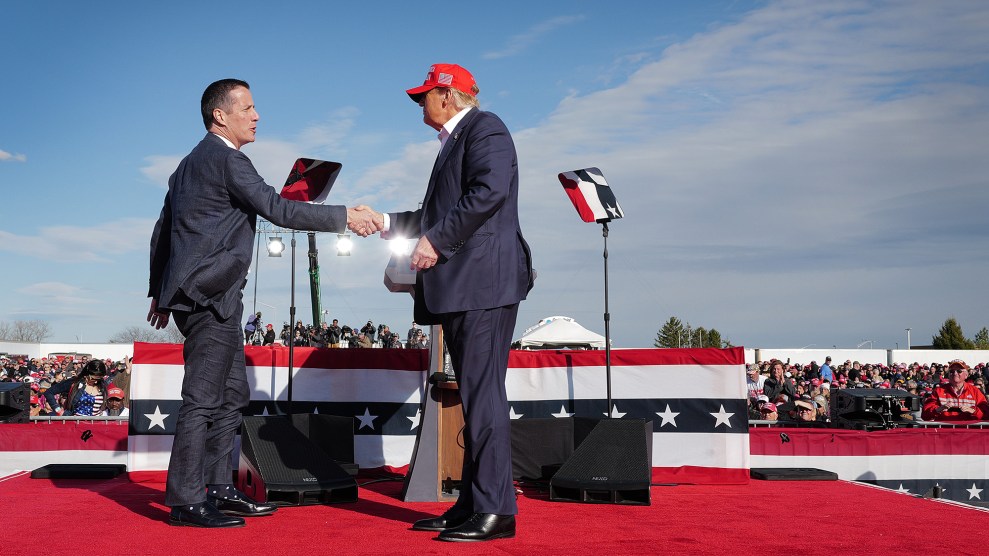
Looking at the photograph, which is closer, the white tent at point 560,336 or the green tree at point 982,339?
the white tent at point 560,336

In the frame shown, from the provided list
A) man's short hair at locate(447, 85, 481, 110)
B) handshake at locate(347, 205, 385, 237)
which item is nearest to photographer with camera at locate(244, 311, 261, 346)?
handshake at locate(347, 205, 385, 237)

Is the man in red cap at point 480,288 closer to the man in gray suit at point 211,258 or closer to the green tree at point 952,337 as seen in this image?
the man in gray suit at point 211,258

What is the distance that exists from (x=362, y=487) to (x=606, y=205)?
8.42 feet

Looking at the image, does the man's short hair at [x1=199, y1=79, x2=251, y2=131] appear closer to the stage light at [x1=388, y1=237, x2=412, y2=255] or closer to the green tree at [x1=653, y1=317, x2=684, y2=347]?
the stage light at [x1=388, y1=237, x2=412, y2=255]

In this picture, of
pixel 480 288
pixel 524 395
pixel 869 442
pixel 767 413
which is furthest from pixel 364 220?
pixel 767 413

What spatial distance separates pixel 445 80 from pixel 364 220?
74cm

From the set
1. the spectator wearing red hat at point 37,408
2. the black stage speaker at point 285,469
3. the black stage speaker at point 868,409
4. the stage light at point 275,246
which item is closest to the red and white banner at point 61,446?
the black stage speaker at point 285,469

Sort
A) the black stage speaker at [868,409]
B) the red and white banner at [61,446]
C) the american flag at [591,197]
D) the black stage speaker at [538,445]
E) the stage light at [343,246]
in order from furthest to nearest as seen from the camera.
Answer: the stage light at [343,246] < the black stage speaker at [868,409] < the red and white banner at [61,446] < the american flag at [591,197] < the black stage speaker at [538,445]

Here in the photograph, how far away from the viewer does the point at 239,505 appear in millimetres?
3740

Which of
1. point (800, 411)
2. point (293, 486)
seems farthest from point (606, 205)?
point (800, 411)

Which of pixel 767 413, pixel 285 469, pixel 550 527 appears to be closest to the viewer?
pixel 550 527

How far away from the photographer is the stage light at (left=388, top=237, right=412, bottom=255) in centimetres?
404

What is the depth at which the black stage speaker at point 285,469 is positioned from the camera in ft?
13.4

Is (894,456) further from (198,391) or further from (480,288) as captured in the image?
(198,391)
